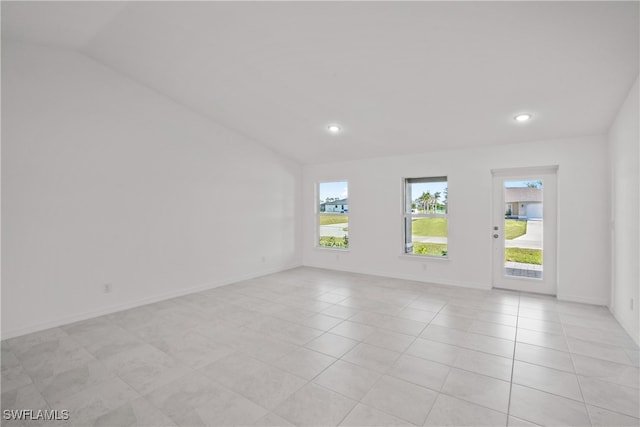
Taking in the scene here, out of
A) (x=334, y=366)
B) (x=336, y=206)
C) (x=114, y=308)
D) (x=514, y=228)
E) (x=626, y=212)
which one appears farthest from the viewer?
(x=336, y=206)

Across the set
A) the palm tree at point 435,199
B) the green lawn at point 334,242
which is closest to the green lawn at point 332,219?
the green lawn at point 334,242

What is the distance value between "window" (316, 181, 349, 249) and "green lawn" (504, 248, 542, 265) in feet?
9.44

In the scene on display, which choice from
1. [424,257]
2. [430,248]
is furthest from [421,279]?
[430,248]

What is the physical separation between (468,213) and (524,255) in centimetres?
99

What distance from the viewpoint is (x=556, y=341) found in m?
2.91

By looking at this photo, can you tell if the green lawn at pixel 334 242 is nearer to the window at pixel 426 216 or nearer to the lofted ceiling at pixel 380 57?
the window at pixel 426 216

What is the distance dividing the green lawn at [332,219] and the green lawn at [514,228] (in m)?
2.82

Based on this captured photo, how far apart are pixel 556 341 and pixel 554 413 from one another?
1.31m

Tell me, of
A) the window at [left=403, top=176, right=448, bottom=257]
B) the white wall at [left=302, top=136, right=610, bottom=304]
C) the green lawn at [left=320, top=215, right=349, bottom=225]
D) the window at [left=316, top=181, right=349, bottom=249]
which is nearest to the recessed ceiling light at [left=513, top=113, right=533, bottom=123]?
the white wall at [left=302, top=136, right=610, bottom=304]

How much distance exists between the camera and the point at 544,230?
4.42 metres

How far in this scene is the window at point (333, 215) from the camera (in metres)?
6.38

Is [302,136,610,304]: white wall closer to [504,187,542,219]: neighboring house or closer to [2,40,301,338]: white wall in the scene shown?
[504,187,542,219]: neighboring house

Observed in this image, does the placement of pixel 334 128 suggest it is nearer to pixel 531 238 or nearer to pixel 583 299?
pixel 531 238

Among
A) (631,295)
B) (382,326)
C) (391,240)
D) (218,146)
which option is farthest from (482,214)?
(218,146)
